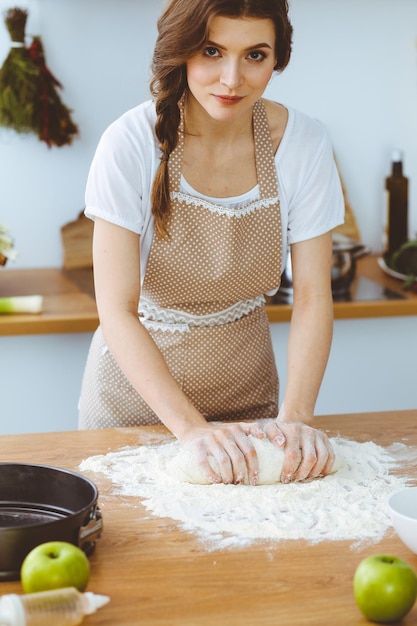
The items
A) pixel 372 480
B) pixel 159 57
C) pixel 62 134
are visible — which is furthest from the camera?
pixel 62 134

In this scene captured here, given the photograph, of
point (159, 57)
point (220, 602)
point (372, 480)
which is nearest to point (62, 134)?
point (159, 57)

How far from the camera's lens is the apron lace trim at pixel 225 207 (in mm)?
1789

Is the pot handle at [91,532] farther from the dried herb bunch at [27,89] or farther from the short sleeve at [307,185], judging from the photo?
the dried herb bunch at [27,89]

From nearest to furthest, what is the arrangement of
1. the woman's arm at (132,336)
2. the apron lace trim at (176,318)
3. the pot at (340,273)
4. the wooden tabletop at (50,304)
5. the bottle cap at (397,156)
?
the woman's arm at (132,336), the apron lace trim at (176,318), the wooden tabletop at (50,304), the pot at (340,273), the bottle cap at (397,156)

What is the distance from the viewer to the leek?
8.56 ft

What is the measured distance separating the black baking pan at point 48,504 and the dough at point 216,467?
23 cm

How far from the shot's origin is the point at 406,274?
294cm

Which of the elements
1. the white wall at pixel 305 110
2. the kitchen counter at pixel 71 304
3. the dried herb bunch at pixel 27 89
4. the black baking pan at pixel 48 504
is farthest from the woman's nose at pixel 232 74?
the dried herb bunch at pixel 27 89

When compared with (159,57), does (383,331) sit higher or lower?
lower

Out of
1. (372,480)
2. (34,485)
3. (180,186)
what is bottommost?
(372,480)

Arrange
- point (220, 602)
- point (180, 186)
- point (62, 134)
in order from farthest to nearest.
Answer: point (62, 134), point (180, 186), point (220, 602)

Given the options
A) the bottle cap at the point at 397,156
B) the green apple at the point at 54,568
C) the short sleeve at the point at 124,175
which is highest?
the short sleeve at the point at 124,175

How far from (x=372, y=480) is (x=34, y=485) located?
0.51 metres

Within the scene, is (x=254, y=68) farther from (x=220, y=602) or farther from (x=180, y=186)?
(x=220, y=602)
